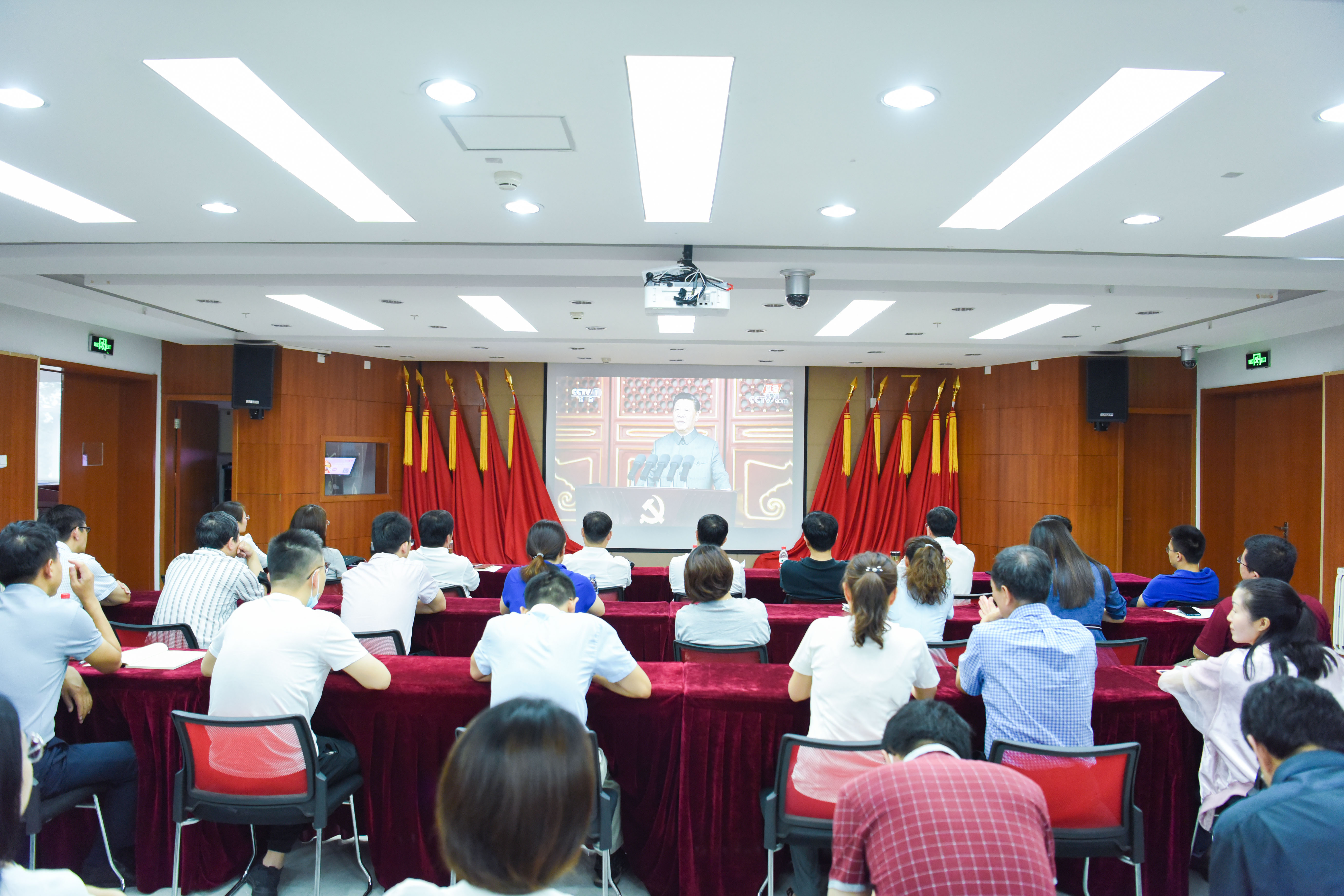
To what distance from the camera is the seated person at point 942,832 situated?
1.29m

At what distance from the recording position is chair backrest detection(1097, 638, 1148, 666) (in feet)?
11.0

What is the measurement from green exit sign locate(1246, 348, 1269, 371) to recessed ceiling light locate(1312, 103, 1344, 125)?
19.2 ft

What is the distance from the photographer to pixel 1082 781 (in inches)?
→ 83.0

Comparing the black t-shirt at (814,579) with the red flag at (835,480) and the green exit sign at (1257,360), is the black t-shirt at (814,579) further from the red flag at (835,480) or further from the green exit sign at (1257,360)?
the green exit sign at (1257,360)

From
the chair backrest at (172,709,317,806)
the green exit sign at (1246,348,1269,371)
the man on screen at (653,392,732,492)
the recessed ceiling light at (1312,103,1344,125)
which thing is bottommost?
the chair backrest at (172,709,317,806)

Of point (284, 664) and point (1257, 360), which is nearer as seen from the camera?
point (284, 664)

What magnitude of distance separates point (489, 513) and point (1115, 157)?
792 cm

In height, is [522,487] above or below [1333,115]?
below

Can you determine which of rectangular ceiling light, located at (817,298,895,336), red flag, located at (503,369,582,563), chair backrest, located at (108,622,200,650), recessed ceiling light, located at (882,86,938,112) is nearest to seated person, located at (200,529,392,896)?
chair backrest, located at (108,622,200,650)

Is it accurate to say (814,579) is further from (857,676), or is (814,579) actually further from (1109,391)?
(1109,391)

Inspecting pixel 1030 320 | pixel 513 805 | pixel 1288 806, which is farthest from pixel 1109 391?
pixel 513 805

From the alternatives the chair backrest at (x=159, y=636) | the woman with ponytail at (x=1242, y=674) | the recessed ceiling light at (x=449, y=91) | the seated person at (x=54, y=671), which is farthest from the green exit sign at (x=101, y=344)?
the woman with ponytail at (x=1242, y=674)

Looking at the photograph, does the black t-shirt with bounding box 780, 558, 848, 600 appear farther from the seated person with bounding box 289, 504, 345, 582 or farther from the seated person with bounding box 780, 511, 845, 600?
the seated person with bounding box 289, 504, 345, 582

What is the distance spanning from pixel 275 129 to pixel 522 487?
7010mm
